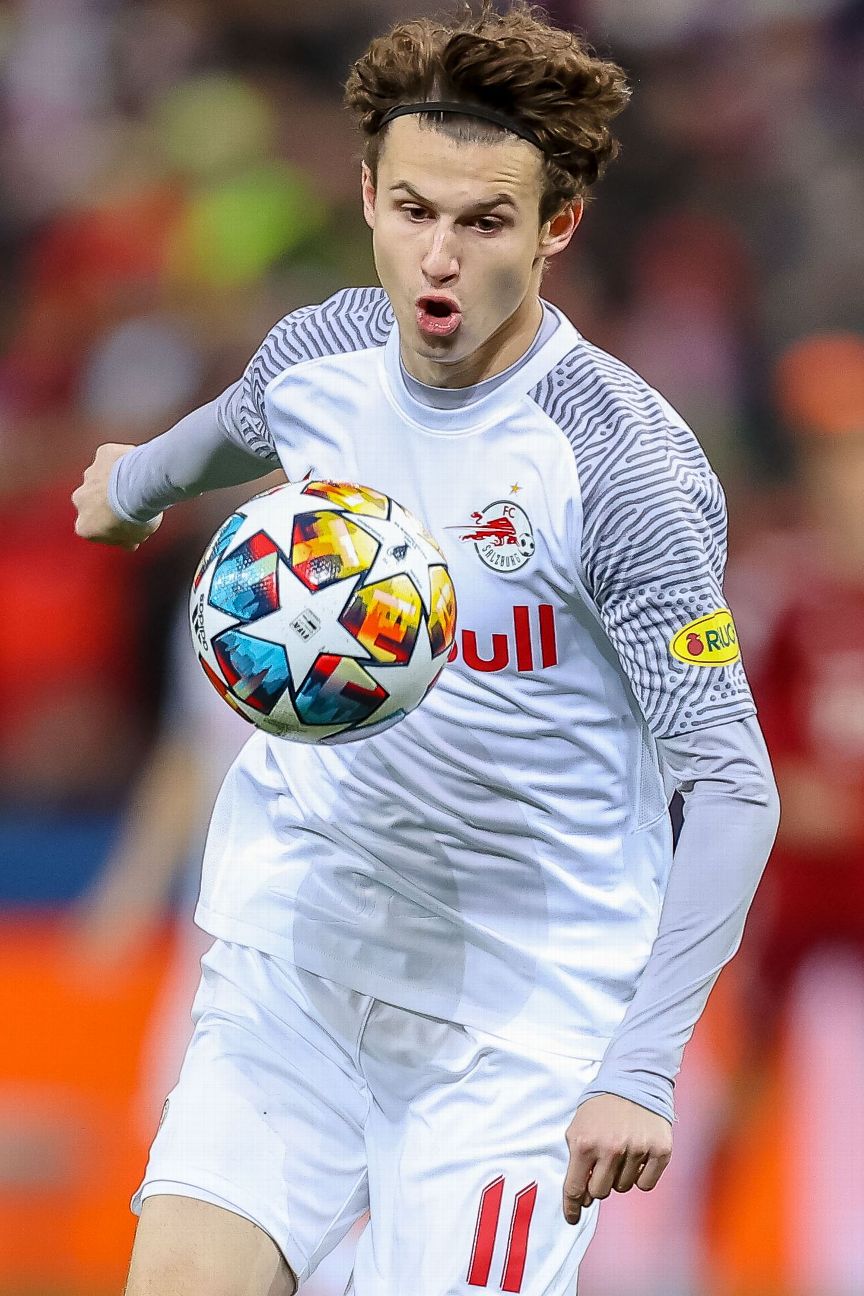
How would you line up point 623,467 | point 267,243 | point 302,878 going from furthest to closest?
point 267,243
point 302,878
point 623,467

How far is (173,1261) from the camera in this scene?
2443 mm

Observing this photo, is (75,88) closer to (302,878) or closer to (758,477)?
(758,477)

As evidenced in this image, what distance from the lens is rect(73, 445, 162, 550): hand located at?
10.1ft

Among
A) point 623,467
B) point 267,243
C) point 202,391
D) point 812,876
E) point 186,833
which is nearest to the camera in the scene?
point 623,467

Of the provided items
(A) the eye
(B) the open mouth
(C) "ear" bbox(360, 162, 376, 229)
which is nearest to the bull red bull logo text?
(B) the open mouth

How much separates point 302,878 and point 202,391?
4.36m

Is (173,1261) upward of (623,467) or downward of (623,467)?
downward

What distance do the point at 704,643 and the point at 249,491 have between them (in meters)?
3.94

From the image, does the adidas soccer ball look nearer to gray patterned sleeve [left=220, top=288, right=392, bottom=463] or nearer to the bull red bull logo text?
the bull red bull logo text

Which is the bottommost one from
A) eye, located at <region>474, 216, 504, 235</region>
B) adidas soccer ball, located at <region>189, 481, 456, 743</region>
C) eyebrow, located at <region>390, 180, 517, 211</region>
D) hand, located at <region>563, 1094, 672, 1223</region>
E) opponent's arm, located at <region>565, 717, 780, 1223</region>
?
hand, located at <region>563, 1094, 672, 1223</region>

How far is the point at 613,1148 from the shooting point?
2.22 meters

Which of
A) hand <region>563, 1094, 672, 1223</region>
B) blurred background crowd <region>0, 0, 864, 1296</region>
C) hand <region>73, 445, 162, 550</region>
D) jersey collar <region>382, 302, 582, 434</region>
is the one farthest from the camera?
blurred background crowd <region>0, 0, 864, 1296</region>

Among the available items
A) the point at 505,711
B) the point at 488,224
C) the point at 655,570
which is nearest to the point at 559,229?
the point at 488,224

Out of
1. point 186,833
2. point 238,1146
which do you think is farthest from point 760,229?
point 238,1146
